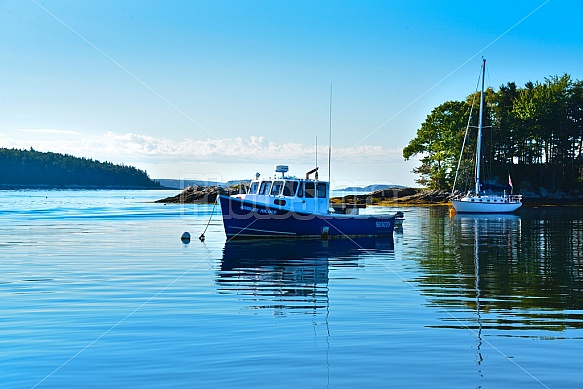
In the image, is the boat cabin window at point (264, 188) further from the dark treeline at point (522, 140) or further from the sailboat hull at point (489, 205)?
the dark treeline at point (522, 140)

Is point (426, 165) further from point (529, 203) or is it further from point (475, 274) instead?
point (475, 274)

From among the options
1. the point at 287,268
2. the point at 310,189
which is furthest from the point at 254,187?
the point at 287,268

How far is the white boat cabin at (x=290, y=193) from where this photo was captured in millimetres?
31625

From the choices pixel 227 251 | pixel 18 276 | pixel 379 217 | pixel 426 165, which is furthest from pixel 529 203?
pixel 18 276

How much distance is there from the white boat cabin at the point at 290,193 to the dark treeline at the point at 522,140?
56789mm

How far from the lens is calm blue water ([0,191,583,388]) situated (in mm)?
9297

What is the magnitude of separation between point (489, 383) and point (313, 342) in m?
3.29

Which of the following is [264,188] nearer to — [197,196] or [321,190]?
[321,190]

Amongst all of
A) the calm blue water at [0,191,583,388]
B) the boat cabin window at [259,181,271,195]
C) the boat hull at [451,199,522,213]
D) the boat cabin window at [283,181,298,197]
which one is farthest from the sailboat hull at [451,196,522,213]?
the calm blue water at [0,191,583,388]

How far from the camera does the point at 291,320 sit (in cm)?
1316

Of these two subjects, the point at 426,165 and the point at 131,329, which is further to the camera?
the point at 426,165

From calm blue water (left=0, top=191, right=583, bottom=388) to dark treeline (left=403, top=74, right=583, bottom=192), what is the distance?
6206 cm

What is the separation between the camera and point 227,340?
11234 millimetres

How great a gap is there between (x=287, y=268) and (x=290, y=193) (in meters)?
9.50
